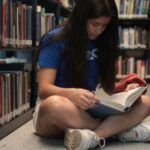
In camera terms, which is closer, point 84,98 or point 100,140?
point 84,98

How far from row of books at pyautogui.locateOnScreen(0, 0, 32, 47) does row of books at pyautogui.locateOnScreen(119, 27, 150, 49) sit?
2.03m

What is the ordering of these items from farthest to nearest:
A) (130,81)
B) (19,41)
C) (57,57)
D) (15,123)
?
(19,41), (15,123), (130,81), (57,57)

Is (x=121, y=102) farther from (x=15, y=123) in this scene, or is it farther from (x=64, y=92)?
(x=15, y=123)

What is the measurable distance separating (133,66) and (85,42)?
8.77 ft

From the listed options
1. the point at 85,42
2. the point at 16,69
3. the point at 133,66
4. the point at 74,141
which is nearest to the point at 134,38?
the point at 133,66

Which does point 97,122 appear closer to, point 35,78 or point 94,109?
point 94,109

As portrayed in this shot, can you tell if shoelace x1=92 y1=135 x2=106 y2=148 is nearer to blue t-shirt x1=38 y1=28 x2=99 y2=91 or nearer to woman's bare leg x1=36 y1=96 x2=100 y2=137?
woman's bare leg x1=36 y1=96 x2=100 y2=137

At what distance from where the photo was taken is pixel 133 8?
4.17 metres

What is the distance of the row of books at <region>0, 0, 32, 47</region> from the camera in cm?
186

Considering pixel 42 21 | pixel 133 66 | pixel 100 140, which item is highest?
pixel 42 21

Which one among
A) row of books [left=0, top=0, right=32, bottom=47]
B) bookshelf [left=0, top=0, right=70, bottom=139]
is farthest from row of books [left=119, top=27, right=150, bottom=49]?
row of books [left=0, top=0, right=32, bottom=47]

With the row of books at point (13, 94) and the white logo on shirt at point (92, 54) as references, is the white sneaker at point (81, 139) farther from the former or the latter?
the row of books at point (13, 94)

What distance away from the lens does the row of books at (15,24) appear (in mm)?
1856

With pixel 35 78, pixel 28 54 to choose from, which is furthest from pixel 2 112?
pixel 28 54
